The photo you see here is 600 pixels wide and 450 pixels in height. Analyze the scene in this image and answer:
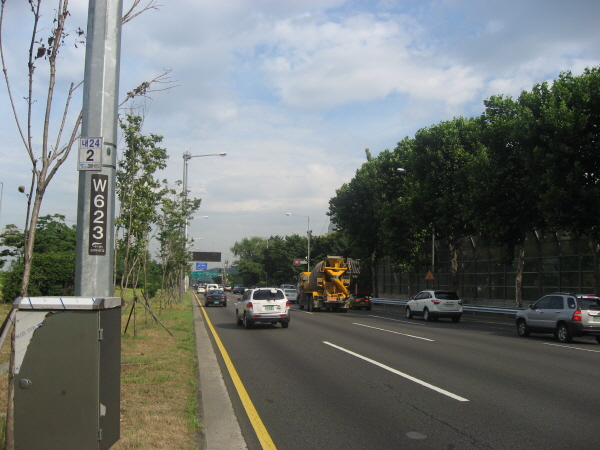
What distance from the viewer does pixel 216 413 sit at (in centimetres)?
747

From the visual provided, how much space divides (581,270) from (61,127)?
31.4 m

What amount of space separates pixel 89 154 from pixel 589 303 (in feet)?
55.9

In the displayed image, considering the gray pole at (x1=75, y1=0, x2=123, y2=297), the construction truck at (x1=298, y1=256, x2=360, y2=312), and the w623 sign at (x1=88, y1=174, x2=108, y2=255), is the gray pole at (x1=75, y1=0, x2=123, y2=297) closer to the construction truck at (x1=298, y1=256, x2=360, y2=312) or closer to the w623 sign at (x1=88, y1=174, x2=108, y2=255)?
the w623 sign at (x1=88, y1=174, x2=108, y2=255)

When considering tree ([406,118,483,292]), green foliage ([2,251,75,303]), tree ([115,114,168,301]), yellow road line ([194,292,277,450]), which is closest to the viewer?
yellow road line ([194,292,277,450])

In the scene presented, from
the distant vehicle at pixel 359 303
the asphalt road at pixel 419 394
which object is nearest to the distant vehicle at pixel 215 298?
the distant vehicle at pixel 359 303

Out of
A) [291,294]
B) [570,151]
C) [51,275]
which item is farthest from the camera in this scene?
[291,294]

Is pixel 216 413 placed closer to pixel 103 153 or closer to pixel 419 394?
pixel 419 394

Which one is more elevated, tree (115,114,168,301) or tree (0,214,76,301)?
tree (115,114,168,301)

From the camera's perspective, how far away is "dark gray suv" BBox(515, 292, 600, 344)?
16.8 metres

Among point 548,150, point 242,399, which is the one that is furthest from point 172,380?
point 548,150

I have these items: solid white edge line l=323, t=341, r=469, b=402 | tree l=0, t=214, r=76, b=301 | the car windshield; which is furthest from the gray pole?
tree l=0, t=214, r=76, b=301

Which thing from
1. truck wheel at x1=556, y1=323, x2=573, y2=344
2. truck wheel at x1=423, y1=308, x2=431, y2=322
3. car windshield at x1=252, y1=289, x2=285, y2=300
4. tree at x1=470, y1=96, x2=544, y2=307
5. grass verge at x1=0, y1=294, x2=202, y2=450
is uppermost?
tree at x1=470, y1=96, x2=544, y2=307

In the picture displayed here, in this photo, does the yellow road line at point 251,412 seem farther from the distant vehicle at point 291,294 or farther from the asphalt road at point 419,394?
the distant vehicle at point 291,294

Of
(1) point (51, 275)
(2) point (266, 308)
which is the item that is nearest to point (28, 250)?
(2) point (266, 308)
